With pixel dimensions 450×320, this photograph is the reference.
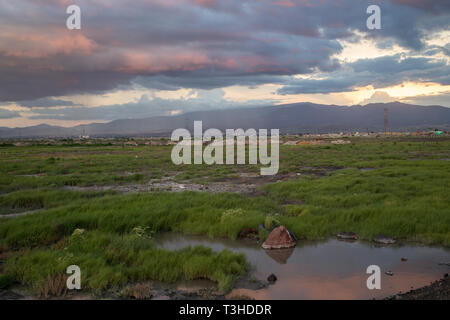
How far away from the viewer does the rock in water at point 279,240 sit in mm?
10667

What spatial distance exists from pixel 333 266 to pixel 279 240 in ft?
6.37

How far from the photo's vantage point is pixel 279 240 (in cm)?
1076

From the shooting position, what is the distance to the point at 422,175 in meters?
20.4

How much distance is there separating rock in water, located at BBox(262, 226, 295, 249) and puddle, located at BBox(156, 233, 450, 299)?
212 millimetres

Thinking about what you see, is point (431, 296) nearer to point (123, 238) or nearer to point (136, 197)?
point (123, 238)

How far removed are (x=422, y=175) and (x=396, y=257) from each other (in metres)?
12.9

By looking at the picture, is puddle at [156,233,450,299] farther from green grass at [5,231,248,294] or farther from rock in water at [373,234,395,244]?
green grass at [5,231,248,294]

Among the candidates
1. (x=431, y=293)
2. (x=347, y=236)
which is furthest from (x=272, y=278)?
(x=347, y=236)

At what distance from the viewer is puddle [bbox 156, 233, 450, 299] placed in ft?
25.7

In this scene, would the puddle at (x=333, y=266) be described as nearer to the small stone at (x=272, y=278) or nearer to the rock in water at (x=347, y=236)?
the small stone at (x=272, y=278)

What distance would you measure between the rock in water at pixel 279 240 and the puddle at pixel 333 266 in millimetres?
212

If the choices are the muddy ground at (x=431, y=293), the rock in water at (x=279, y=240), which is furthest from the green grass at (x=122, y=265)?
the muddy ground at (x=431, y=293)
